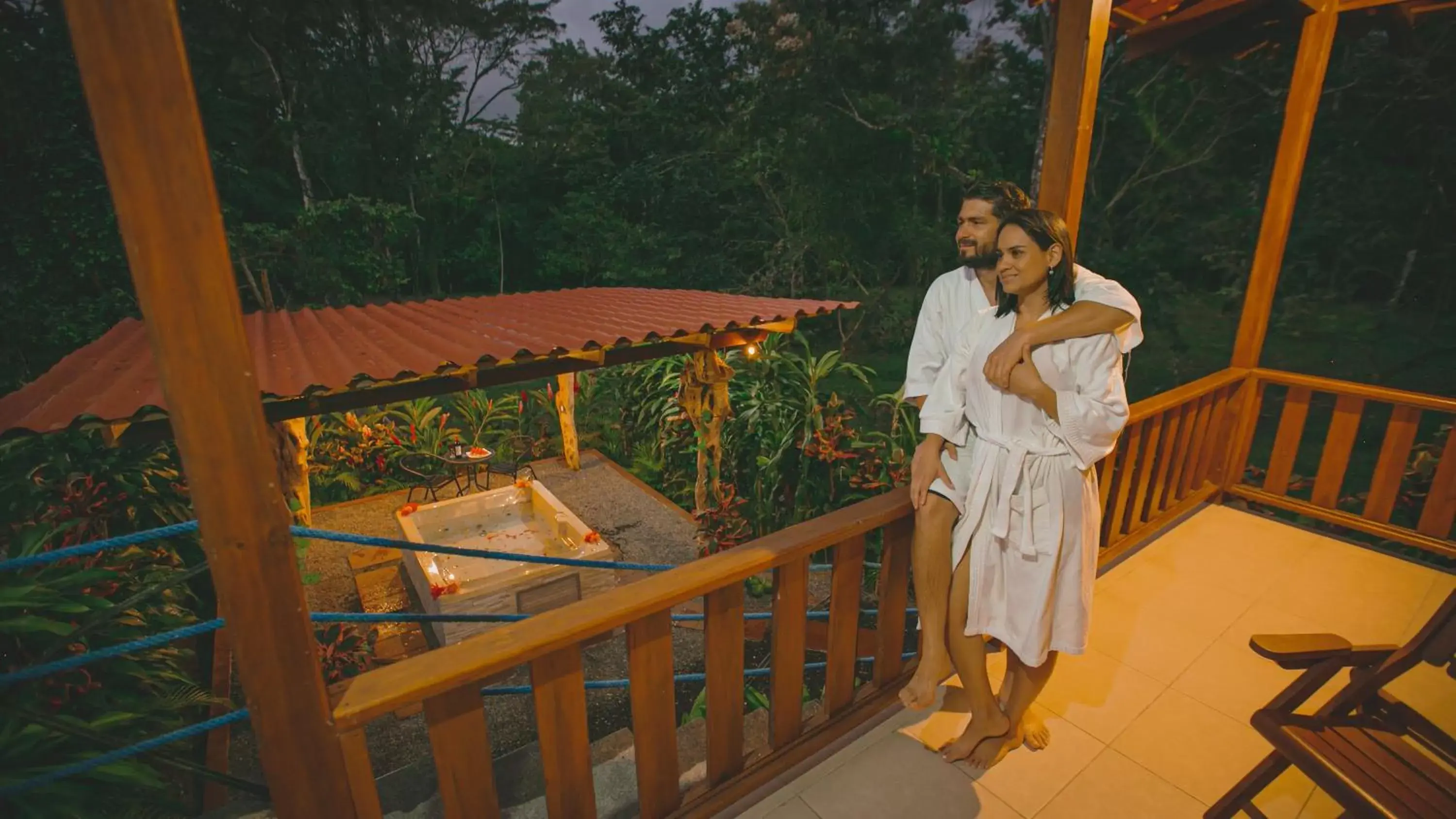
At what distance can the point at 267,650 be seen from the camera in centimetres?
104

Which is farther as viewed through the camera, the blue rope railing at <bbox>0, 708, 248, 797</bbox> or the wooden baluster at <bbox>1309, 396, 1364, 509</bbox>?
the wooden baluster at <bbox>1309, 396, 1364, 509</bbox>

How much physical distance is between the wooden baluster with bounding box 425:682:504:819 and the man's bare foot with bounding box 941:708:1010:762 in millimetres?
1267

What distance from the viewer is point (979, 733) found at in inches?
76.7

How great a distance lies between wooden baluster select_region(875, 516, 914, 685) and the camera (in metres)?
2.08

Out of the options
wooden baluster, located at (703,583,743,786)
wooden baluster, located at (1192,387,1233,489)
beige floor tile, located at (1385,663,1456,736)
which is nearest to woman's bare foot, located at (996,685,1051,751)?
wooden baluster, located at (703,583,743,786)

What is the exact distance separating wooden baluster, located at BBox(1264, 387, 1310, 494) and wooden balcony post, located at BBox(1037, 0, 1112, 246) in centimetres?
227

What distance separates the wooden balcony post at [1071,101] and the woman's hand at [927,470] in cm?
68

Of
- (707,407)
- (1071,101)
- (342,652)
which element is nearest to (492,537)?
(342,652)

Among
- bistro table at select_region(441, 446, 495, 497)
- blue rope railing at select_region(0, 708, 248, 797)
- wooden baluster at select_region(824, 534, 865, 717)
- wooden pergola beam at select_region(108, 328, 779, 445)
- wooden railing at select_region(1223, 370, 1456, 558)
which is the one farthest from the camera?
bistro table at select_region(441, 446, 495, 497)

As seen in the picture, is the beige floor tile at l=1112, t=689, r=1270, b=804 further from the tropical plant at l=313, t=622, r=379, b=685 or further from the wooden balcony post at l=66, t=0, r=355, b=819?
the tropical plant at l=313, t=622, r=379, b=685

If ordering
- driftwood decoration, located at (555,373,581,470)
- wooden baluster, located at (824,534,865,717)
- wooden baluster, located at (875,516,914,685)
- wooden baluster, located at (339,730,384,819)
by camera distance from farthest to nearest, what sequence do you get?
driftwood decoration, located at (555,373,581,470)
wooden baluster, located at (875,516,914,685)
wooden baluster, located at (824,534,865,717)
wooden baluster, located at (339,730,384,819)

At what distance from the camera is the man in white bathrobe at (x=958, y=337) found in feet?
5.20

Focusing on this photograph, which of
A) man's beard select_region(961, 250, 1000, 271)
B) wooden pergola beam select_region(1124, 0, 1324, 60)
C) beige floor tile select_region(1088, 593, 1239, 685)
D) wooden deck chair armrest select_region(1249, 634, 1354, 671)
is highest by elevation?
wooden pergola beam select_region(1124, 0, 1324, 60)

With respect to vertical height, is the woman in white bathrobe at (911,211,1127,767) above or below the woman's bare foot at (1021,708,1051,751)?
above
